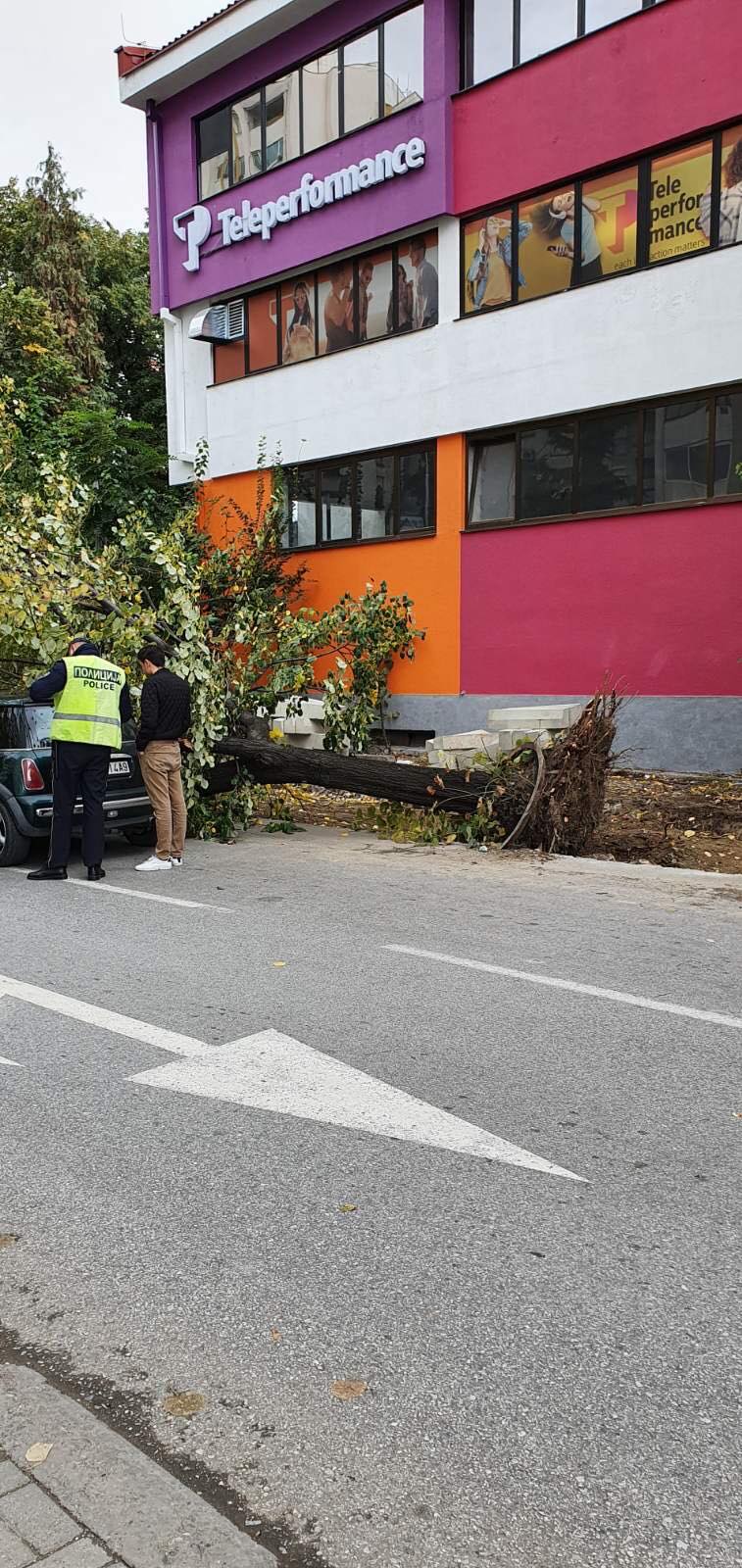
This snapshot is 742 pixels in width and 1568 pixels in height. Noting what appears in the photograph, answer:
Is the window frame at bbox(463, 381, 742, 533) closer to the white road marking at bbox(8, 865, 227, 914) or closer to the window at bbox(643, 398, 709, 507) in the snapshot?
the window at bbox(643, 398, 709, 507)

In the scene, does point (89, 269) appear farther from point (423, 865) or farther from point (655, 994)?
point (655, 994)

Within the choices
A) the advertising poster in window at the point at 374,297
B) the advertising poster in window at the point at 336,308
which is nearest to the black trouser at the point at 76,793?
the advertising poster in window at the point at 374,297

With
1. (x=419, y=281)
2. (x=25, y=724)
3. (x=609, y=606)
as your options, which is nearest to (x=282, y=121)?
(x=419, y=281)

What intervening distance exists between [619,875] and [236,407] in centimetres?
1395

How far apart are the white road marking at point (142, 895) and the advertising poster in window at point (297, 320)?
41.1ft

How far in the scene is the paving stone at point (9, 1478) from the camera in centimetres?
232

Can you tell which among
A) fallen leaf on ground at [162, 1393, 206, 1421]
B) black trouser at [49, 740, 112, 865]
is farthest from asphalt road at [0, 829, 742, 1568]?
black trouser at [49, 740, 112, 865]

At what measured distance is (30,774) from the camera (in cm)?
959

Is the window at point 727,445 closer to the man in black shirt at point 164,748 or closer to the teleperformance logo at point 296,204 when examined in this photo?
the teleperformance logo at point 296,204

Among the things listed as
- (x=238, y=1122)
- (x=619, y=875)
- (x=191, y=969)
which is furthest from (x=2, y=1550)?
(x=619, y=875)

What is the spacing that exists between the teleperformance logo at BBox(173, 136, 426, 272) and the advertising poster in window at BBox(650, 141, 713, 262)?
12.6 ft

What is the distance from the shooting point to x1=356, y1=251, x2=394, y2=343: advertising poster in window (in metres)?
17.7

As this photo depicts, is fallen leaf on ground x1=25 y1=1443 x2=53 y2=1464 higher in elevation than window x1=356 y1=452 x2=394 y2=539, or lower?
lower

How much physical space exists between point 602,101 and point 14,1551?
16.4 m
